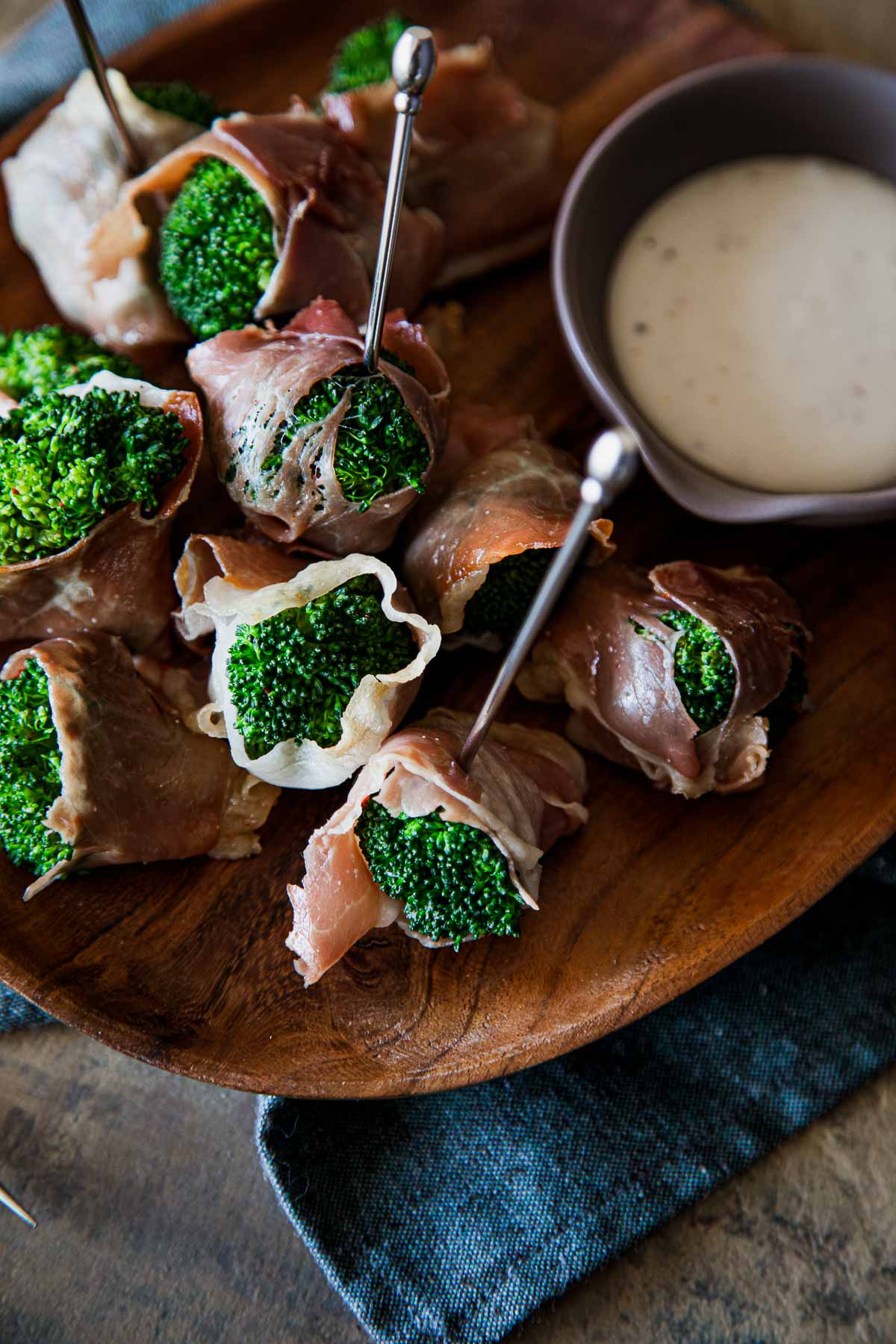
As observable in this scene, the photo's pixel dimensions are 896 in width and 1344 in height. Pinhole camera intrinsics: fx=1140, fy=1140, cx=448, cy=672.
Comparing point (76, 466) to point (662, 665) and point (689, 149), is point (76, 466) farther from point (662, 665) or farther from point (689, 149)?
point (689, 149)

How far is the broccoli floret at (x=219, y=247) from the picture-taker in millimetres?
2465

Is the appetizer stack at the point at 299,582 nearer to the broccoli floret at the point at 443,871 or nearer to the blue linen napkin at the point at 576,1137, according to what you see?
the broccoli floret at the point at 443,871

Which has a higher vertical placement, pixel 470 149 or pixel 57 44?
pixel 57 44

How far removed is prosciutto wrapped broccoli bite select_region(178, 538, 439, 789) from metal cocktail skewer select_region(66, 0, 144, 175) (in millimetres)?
1116

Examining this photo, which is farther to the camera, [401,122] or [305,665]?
[305,665]

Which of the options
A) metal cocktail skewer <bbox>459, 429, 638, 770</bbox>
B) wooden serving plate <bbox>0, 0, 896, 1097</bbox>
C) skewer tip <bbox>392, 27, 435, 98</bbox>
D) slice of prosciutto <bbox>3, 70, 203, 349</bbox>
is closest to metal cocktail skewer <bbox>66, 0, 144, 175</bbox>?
slice of prosciutto <bbox>3, 70, 203, 349</bbox>

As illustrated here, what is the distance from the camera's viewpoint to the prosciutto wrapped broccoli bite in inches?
84.6

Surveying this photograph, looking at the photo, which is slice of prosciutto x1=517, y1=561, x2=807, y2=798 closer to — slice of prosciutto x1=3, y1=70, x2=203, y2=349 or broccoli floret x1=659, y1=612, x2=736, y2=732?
broccoli floret x1=659, y1=612, x2=736, y2=732

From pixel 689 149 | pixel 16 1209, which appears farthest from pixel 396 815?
pixel 689 149

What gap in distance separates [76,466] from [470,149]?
1345 mm

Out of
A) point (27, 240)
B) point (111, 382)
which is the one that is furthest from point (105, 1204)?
point (27, 240)

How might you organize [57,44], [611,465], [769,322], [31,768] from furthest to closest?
[57,44] < [769,322] < [31,768] < [611,465]

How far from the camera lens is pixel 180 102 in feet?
9.24

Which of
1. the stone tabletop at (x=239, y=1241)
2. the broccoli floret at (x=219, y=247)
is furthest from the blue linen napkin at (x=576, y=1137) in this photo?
the broccoli floret at (x=219, y=247)
